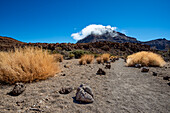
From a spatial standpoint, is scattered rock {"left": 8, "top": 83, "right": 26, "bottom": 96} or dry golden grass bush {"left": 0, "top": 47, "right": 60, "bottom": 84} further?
dry golden grass bush {"left": 0, "top": 47, "right": 60, "bottom": 84}

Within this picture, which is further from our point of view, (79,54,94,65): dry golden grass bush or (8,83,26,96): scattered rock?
(79,54,94,65): dry golden grass bush

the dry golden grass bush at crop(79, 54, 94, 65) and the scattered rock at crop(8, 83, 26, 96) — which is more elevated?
the dry golden grass bush at crop(79, 54, 94, 65)

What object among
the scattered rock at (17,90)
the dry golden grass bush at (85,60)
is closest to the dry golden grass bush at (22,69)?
the scattered rock at (17,90)

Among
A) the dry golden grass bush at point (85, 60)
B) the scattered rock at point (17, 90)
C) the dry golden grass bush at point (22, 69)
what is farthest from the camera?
the dry golden grass bush at point (85, 60)

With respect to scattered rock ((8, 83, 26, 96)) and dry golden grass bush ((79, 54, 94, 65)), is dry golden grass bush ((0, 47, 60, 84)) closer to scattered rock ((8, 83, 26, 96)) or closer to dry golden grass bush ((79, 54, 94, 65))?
scattered rock ((8, 83, 26, 96))

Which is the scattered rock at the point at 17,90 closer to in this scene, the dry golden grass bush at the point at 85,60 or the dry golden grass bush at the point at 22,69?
the dry golden grass bush at the point at 22,69

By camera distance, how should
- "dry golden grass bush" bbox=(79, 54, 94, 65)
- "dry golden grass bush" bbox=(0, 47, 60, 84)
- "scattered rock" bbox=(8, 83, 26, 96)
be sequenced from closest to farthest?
1. "scattered rock" bbox=(8, 83, 26, 96)
2. "dry golden grass bush" bbox=(0, 47, 60, 84)
3. "dry golden grass bush" bbox=(79, 54, 94, 65)

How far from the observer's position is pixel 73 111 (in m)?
1.36

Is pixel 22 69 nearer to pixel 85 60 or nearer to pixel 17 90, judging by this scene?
pixel 17 90

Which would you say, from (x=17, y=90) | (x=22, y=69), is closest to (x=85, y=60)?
(x=22, y=69)

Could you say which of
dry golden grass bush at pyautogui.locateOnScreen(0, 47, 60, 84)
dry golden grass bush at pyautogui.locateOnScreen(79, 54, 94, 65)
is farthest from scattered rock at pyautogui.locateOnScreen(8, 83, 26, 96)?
dry golden grass bush at pyautogui.locateOnScreen(79, 54, 94, 65)

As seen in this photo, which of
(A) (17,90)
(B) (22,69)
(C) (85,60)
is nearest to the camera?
(A) (17,90)

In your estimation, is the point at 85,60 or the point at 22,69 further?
the point at 85,60

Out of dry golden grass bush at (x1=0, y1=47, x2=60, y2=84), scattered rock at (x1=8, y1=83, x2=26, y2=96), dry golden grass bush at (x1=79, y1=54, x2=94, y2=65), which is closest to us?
scattered rock at (x1=8, y1=83, x2=26, y2=96)
